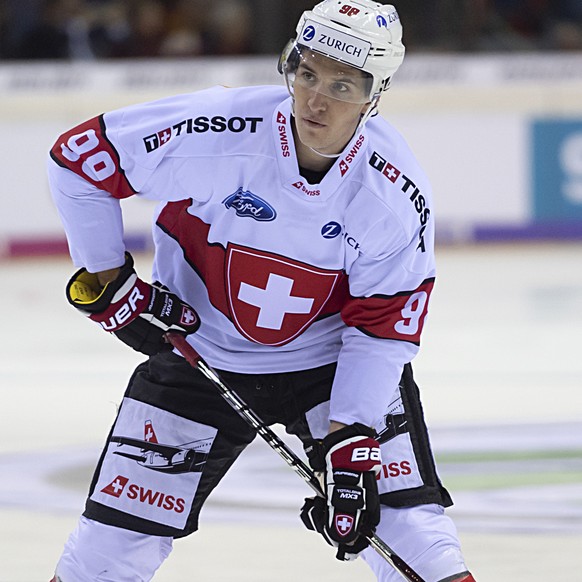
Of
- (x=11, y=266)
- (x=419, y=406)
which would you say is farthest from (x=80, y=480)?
(x=11, y=266)

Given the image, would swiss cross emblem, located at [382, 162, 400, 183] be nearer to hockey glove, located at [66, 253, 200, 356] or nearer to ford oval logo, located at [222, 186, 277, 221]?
A: ford oval logo, located at [222, 186, 277, 221]

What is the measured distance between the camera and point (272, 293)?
3045mm

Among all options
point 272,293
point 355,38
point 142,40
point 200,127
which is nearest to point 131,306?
point 272,293

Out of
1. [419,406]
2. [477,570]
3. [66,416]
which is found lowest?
[66,416]

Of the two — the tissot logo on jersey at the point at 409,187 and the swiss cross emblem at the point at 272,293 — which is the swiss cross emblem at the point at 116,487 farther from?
the tissot logo on jersey at the point at 409,187

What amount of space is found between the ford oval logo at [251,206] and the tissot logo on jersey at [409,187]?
23 cm

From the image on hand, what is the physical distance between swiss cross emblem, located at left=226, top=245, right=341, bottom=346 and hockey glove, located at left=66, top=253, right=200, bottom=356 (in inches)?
4.8


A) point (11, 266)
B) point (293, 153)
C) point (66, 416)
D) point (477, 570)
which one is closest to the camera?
point (293, 153)

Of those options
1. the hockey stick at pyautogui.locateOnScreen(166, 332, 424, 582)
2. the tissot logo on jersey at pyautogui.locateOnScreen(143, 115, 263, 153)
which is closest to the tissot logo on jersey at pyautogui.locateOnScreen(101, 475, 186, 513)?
the hockey stick at pyautogui.locateOnScreen(166, 332, 424, 582)

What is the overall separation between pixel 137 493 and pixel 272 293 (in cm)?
51

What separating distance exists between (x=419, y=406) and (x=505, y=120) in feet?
23.1

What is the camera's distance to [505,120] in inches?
391

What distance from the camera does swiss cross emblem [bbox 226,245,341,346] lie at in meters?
3.03

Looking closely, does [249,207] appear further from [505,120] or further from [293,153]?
[505,120]
